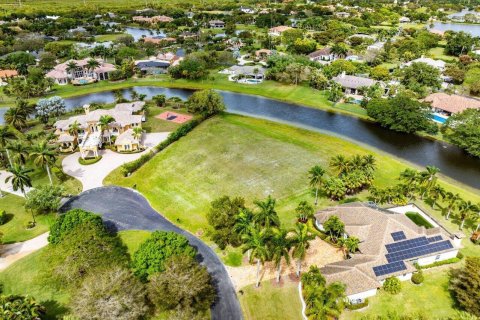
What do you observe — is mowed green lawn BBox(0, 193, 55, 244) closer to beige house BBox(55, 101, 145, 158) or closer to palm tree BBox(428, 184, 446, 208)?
beige house BBox(55, 101, 145, 158)

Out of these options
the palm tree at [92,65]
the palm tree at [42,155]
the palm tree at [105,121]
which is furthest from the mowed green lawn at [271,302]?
the palm tree at [92,65]

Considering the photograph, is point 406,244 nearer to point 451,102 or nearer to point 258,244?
point 258,244

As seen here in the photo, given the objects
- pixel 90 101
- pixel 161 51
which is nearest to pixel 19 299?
pixel 90 101

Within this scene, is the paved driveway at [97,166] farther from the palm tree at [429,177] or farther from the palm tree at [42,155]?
the palm tree at [429,177]

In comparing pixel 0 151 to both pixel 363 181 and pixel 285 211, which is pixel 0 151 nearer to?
pixel 285 211

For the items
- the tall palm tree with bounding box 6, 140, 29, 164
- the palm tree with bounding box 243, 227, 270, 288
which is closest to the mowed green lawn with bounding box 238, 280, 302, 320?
the palm tree with bounding box 243, 227, 270, 288

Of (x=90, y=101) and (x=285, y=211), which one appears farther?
(x=90, y=101)

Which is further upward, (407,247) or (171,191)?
(407,247)
